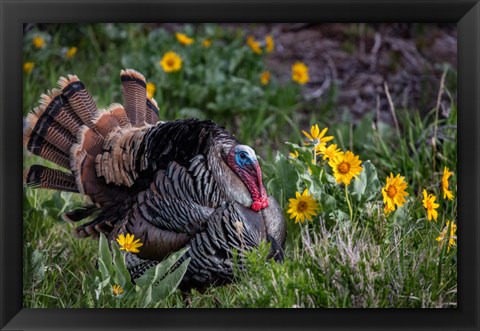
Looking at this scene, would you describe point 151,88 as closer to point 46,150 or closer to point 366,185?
point 46,150

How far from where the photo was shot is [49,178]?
302 cm

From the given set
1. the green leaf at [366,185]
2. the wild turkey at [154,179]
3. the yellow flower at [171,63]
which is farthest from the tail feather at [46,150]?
the yellow flower at [171,63]

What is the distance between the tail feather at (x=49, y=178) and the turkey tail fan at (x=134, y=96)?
0.98ft

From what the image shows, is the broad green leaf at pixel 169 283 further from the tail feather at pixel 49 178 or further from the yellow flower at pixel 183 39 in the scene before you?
the yellow flower at pixel 183 39

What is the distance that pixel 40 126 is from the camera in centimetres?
298

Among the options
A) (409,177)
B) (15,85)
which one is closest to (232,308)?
(15,85)

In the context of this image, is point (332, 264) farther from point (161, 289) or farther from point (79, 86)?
point (79, 86)

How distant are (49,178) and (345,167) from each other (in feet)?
3.36

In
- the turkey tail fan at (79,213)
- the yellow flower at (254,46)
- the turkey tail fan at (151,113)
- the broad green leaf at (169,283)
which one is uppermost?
the yellow flower at (254,46)

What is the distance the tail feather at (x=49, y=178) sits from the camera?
9.87 ft

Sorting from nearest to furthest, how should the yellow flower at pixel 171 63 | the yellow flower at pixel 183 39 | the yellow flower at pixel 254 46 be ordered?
the yellow flower at pixel 171 63
the yellow flower at pixel 183 39
the yellow flower at pixel 254 46

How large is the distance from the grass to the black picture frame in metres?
0.12

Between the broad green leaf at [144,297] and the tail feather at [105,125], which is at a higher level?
the tail feather at [105,125]
